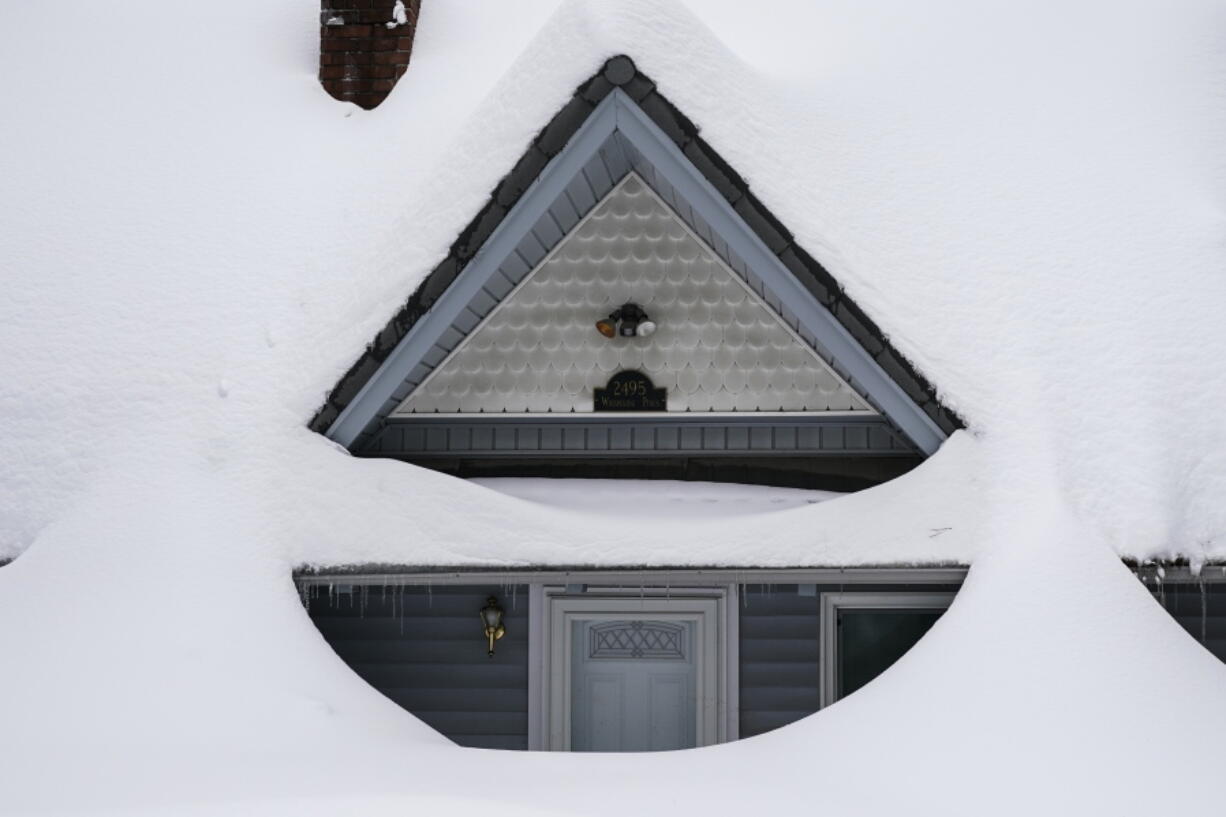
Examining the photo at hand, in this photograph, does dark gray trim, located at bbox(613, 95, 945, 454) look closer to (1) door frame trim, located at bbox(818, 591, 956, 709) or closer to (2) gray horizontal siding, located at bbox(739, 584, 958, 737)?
(1) door frame trim, located at bbox(818, 591, 956, 709)

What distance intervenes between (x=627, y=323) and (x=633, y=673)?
2.17 meters

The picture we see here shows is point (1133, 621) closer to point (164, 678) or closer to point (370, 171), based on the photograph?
point (164, 678)

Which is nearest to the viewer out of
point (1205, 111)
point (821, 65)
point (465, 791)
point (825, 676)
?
point (465, 791)

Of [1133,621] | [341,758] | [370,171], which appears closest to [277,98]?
[370,171]

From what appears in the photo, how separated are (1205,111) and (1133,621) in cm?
433

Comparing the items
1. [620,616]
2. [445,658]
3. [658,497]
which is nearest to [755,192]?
[658,497]

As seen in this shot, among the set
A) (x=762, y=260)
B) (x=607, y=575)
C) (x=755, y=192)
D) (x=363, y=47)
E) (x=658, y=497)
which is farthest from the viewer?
(x=363, y=47)

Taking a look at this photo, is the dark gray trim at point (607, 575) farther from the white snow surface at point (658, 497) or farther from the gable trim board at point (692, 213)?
the gable trim board at point (692, 213)

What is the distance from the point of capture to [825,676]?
21.6 ft

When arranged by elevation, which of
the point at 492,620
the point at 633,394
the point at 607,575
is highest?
the point at 633,394

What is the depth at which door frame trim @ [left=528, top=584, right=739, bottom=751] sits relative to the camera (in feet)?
21.7

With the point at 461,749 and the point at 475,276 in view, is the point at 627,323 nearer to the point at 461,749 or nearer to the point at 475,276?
the point at 475,276

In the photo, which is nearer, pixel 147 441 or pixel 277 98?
pixel 147 441

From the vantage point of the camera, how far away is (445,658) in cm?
674
